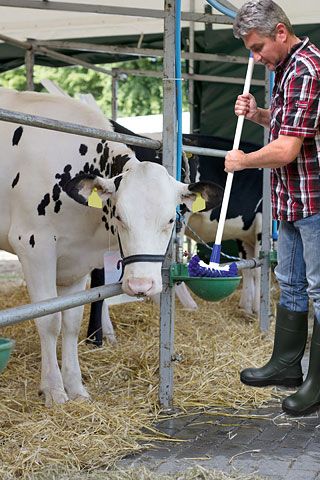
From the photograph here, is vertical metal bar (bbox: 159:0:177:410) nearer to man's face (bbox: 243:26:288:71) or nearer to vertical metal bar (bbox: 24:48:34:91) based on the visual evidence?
man's face (bbox: 243:26:288:71)

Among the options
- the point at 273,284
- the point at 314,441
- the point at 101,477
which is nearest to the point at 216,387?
the point at 314,441

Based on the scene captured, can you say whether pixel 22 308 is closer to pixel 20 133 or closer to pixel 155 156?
pixel 20 133

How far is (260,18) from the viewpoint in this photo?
11.2 ft

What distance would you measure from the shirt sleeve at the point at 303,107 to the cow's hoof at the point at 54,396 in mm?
2080

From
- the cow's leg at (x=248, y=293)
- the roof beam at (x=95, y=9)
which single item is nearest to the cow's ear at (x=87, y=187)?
the roof beam at (x=95, y=9)

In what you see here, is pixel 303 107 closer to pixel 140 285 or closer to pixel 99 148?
pixel 140 285

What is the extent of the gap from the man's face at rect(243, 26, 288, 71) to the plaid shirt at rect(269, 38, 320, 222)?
0.04 meters

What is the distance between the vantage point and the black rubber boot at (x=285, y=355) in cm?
376

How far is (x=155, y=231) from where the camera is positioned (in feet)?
13.7

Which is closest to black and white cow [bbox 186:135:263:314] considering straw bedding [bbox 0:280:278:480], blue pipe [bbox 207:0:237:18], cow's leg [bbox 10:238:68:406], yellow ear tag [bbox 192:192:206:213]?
straw bedding [bbox 0:280:278:480]

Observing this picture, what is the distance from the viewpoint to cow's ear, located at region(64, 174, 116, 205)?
432 centimetres

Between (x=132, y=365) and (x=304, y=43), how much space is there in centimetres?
248

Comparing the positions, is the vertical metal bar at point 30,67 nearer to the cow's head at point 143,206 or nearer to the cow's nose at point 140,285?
the cow's head at point 143,206

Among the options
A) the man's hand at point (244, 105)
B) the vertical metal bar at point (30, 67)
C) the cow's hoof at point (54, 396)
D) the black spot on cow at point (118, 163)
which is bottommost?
the cow's hoof at point (54, 396)
